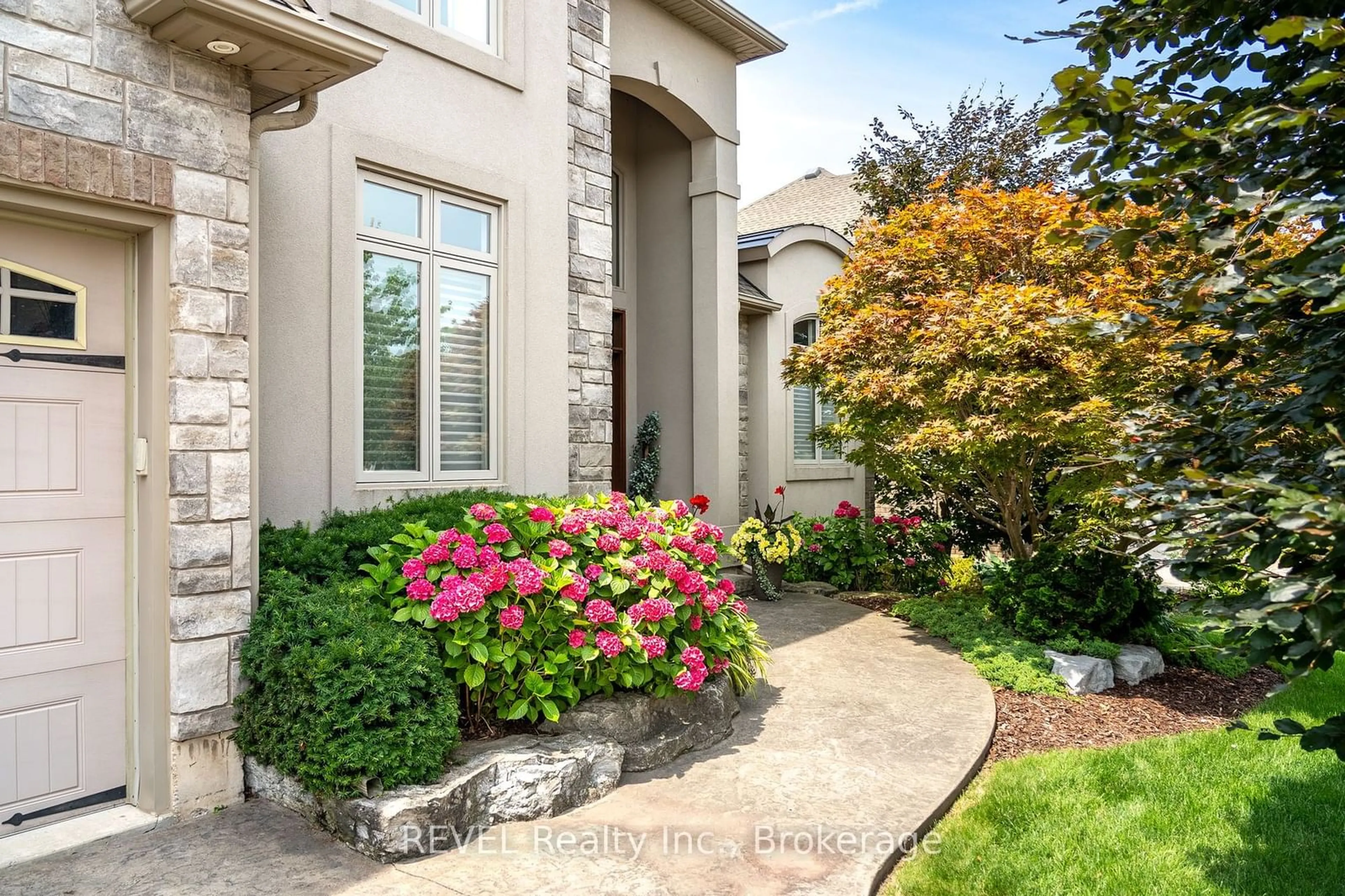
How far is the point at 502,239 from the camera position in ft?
20.1

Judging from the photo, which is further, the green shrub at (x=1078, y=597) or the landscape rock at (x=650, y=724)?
the green shrub at (x=1078, y=597)

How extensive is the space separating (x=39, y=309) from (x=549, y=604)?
2.54m

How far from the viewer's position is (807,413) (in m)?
11.9

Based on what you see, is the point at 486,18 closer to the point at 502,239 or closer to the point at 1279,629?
the point at 502,239

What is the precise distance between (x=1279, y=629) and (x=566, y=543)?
3337 millimetres

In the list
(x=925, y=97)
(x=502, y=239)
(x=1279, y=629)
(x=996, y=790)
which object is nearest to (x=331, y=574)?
(x=502, y=239)

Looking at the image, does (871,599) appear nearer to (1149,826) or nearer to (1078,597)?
(1078,597)

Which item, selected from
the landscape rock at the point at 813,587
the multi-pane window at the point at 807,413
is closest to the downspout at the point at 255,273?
the landscape rock at the point at 813,587

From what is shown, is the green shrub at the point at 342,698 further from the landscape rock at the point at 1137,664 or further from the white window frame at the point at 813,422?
the white window frame at the point at 813,422

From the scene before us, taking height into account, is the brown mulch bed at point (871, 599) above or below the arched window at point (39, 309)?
below

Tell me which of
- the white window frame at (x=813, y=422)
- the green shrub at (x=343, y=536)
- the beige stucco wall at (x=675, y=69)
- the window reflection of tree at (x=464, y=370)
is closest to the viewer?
the green shrub at (x=343, y=536)

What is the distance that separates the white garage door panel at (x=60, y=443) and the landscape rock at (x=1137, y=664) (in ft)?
21.3

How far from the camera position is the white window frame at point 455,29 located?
225 inches

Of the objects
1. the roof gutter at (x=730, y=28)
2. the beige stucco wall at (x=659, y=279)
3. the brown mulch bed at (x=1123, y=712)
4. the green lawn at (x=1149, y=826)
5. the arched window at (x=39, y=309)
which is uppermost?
the roof gutter at (x=730, y=28)
